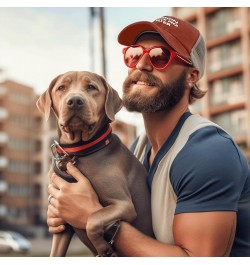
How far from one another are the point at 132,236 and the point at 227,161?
59cm

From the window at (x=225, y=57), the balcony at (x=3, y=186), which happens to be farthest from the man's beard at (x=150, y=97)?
the balcony at (x=3, y=186)

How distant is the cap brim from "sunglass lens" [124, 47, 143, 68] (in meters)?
0.08

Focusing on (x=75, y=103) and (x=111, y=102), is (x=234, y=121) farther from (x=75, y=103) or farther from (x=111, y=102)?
(x=75, y=103)

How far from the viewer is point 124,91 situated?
2977mm

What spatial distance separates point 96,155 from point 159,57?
61 cm

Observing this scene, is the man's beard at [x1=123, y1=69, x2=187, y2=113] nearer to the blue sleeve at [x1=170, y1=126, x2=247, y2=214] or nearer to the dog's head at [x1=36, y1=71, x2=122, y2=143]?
the dog's head at [x1=36, y1=71, x2=122, y2=143]

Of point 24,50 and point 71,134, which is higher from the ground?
point 24,50

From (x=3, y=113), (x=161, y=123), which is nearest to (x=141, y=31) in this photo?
(x=161, y=123)

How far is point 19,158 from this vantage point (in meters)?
61.9

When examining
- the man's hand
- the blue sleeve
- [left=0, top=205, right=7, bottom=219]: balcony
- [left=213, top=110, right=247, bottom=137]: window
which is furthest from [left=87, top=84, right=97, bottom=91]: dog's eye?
[left=0, top=205, right=7, bottom=219]: balcony
